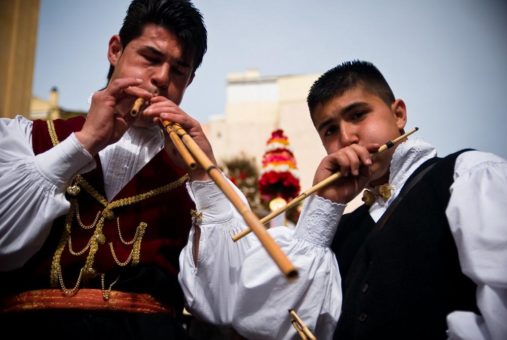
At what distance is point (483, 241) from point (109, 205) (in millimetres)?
1444

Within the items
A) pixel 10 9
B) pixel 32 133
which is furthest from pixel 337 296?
pixel 10 9

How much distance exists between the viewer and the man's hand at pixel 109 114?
5.29ft

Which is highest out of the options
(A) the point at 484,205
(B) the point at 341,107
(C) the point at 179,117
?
(B) the point at 341,107

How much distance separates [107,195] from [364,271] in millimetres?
1159

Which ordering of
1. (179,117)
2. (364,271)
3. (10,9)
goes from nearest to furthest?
(364,271), (179,117), (10,9)

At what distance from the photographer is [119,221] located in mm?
1779

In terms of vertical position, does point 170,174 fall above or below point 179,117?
below

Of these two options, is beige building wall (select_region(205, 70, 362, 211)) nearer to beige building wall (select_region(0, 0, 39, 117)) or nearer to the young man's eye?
beige building wall (select_region(0, 0, 39, 117))

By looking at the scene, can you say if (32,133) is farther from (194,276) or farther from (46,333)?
(194,276)

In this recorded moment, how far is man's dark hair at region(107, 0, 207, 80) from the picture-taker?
2.01m

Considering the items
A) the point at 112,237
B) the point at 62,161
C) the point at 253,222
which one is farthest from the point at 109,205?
the point at 253,222

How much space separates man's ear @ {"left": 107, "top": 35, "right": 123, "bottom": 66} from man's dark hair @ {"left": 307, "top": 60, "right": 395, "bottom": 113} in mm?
1093

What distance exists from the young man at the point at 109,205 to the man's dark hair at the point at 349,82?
28.7 inches

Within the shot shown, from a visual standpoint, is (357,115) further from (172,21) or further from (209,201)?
(172,21)
